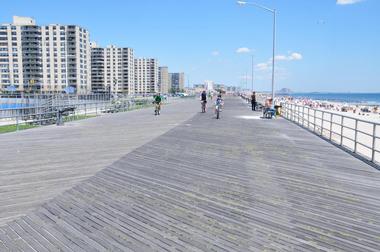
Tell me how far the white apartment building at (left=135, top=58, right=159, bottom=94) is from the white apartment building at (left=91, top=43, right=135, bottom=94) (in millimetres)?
10481

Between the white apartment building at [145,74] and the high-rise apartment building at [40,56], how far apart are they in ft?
143

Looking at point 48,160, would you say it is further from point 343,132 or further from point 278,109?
point 278,109

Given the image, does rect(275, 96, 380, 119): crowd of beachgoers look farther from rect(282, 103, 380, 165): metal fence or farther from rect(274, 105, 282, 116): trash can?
rect(282, 103, 380, 165): metal fence

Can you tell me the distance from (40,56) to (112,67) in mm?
34794

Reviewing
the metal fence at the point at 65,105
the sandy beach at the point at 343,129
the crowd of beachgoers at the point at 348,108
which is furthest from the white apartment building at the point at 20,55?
the sandy beach at the point at 343,129

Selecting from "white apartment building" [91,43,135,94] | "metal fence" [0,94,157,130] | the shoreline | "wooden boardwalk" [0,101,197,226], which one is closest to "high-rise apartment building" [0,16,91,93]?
"white apartment building" [91,43,135,94]

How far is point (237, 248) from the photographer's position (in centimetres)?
398

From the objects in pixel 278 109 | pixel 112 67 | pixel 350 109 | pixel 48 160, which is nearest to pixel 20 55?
pixel 112 67

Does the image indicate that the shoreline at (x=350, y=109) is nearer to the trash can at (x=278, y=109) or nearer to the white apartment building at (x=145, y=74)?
the trash can at (x=278, y=109)

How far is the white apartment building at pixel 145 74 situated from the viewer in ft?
531

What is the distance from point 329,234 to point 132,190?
128 inches

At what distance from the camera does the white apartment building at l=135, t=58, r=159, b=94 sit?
6378 inches

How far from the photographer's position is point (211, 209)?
527 centimetres

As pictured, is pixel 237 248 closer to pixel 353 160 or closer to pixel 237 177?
pixel 237 177
